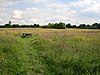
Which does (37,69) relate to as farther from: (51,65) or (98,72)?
(98,72)

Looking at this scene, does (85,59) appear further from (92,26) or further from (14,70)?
(92,26)

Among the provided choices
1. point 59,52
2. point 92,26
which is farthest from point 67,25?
point 59,52

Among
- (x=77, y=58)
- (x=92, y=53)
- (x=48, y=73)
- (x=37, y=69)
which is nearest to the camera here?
(x=48, y=73)

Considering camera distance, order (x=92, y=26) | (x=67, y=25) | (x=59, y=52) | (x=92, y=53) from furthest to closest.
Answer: (x=67, y=25) < (x=92, y=26) < (x=59, y=52) < (x=92, y=53)

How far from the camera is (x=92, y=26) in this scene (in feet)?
298

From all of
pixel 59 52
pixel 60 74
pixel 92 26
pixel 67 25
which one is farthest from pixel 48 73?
pixel 67 25

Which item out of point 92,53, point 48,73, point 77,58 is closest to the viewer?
point 48,73

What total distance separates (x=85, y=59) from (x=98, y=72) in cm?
191

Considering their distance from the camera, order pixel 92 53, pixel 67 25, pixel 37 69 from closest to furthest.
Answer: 1. pixel 37 69
2. pixel 92 53
3. pixel 67 25

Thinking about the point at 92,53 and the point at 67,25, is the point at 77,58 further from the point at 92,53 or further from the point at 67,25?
the point at 67,25

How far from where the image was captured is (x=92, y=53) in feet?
41.2

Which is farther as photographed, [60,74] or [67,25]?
[67,25]

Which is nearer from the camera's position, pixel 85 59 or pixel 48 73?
pixel 48 73

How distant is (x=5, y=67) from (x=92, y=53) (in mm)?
4353
